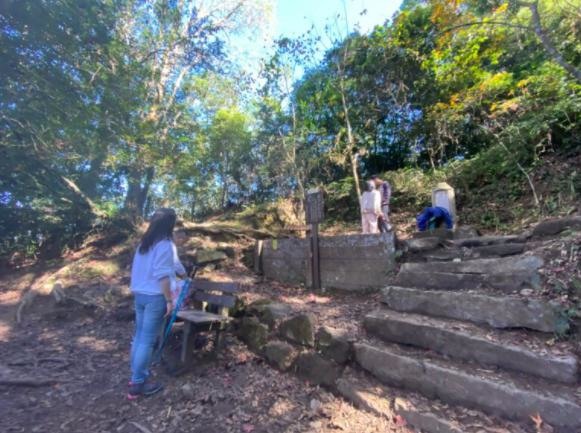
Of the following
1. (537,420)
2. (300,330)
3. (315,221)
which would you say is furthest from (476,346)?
(315,221)

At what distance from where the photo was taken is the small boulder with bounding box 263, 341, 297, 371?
3.46m

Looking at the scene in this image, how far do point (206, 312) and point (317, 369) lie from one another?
1723mm

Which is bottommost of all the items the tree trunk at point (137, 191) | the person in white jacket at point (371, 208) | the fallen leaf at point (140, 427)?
the fallen leaf at point (140, 427)

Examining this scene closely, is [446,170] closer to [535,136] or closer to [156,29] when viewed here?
[535,136]

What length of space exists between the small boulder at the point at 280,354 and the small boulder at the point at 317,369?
0.39ft

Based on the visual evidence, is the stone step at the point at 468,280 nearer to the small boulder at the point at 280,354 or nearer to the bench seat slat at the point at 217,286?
the small boulder at the point at 280,354

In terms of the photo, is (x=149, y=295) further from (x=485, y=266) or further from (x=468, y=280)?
(x=485, y=266)

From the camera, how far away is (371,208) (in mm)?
6957

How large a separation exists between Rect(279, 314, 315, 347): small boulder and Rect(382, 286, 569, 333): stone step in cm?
101

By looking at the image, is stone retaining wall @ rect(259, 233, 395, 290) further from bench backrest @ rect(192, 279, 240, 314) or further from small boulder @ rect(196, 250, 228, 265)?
bench backrest @ rect(192, 279, 240, 314)

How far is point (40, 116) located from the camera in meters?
6.44

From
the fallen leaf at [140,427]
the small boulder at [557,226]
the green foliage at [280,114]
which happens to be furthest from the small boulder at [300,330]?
the green foliage at [280,114]

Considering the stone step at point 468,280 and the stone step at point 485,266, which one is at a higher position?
the stone step at point 485,266

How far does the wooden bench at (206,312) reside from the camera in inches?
141
